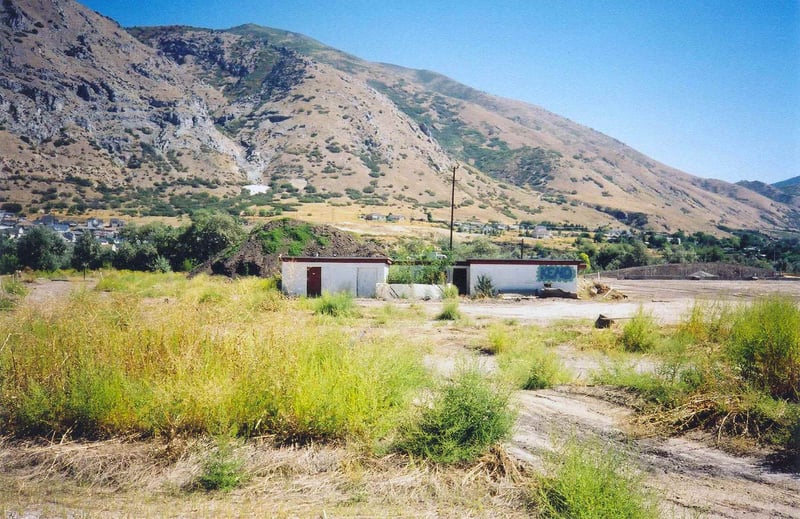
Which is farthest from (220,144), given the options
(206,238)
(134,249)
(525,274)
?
(525,274)

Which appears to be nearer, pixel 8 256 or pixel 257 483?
pixel 257 483

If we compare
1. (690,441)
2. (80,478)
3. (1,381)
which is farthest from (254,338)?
(690,441)

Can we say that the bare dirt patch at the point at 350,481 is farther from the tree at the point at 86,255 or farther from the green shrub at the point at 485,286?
the tree at the point at 86,255

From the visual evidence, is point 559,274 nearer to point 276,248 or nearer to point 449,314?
point 449,314

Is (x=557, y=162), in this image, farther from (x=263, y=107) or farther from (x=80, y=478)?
(x=80, y=478)

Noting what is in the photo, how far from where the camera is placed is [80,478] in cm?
552

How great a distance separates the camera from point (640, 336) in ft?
44.3

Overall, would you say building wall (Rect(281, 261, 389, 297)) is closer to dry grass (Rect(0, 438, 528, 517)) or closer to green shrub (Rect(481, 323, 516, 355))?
green shrub (Rect(481, 323, 516, 355))

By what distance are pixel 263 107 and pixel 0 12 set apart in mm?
62266

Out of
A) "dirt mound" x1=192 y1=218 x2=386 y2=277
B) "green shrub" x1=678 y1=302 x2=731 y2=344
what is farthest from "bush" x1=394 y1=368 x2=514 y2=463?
"dirt mound" x1=192 y1=218 x2=386 y2=277

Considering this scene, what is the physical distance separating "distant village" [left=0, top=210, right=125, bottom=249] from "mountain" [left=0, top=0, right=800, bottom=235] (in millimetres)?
8845

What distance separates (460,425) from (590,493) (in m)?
1.87

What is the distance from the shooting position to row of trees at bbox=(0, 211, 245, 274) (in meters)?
46.8

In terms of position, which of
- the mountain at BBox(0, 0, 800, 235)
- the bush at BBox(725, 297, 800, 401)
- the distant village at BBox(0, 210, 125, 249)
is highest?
the mountain at BBox(0, 0, 800, 235)
